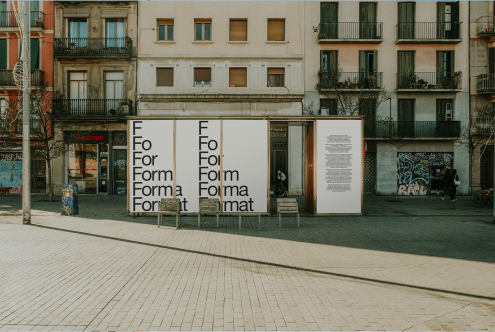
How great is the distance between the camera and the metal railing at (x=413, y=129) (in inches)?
920

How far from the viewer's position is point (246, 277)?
20.8ft

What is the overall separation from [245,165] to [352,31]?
1530 cm

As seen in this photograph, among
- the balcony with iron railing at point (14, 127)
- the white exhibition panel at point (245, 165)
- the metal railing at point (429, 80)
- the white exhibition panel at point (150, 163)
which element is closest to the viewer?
the white exhibition panel at point (245, 165)

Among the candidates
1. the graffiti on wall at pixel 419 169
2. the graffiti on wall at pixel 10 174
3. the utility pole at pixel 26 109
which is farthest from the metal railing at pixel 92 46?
the graffiti on wall at pixel 419 169

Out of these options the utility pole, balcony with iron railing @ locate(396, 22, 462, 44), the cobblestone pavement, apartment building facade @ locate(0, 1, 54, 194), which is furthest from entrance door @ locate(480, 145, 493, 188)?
apartment building facade @ locate(0, 1, 54, 194)

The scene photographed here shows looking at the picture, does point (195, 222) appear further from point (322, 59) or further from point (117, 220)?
point (322, 59)

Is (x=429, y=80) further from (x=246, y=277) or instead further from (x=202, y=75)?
(x=246, y=277)

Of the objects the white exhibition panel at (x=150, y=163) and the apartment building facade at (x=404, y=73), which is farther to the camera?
the apartment building facade at (x=404, y=73)

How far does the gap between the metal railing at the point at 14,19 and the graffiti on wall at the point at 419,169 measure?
24.9 meters

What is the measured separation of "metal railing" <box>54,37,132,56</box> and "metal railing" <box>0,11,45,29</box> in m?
1.71

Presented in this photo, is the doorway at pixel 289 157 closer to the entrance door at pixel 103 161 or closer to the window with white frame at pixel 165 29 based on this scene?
the window with white frame at pixel 165 29

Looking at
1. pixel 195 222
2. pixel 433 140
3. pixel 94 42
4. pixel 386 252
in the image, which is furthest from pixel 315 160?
pixel 94 42

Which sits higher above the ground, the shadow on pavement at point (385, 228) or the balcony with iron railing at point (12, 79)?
the balcony with iron railing at point (12, 79)

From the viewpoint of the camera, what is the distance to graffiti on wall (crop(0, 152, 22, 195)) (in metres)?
23.7
